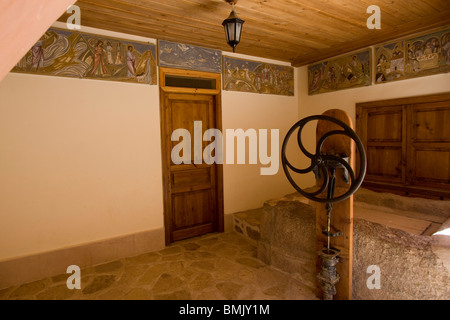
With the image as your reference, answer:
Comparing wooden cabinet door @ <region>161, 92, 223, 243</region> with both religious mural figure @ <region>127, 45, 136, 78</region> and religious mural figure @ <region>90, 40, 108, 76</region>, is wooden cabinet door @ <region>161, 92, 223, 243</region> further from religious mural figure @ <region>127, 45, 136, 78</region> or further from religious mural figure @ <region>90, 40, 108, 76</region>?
religious mural figure @ <region>90, 40, 108, 76</region>

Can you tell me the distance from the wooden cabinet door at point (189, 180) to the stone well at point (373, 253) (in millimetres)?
1660

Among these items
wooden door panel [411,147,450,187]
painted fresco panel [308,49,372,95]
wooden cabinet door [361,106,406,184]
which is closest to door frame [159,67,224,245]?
painted fresco panel [308,49,372,95]

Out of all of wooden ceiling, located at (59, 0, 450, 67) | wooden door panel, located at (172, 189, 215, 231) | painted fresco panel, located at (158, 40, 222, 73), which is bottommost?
wooden door panel, located at (172, 189, 215, 231)

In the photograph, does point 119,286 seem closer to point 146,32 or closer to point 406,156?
point 146,32

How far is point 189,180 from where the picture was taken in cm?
512

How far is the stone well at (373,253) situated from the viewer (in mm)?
2250

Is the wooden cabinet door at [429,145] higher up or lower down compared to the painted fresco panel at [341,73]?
lower down

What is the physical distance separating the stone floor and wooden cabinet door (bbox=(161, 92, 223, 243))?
728mm

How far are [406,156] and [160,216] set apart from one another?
15.2 feet

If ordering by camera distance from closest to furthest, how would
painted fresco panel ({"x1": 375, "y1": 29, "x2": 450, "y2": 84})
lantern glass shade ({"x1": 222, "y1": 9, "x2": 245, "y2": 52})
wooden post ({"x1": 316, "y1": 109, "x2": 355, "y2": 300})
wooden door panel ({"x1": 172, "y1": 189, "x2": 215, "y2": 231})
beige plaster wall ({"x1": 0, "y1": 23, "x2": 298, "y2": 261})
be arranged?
wooden post ({"x1": 316, "y1": 109, "x2": 355, "y2": 300}), lantern glass shade ({"x1": 222, "y1": 9, "x2": 245, "y2": 52}), beige plaster wall ({"x1": 0, "y1": 23, "x2": 298, "y2": 261}), painted fresco panel ({"x1": 375, "y1": 29, "x2": 450, "y2": 84}), wooden door panel ({"x1": 172, "y1": 189, "x2": 215, "y2": 231})


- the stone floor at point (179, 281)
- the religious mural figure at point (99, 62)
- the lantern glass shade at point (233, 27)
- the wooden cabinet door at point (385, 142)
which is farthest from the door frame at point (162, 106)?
the wooden cabinet door at point (385, 142)

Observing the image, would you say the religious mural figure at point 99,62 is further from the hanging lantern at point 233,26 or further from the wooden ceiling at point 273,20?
the hanging lantern at point 233,26

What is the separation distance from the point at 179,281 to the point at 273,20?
Result: 4.03m

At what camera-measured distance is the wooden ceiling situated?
3.41m
